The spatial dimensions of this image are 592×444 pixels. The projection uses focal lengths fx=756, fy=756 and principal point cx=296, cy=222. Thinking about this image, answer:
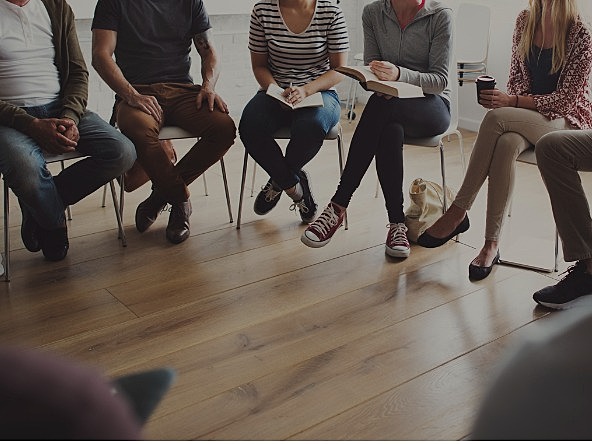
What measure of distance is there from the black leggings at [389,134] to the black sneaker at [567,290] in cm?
71

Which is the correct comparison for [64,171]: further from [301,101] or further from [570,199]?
[570,199]

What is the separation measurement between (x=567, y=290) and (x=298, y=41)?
58.4 inches

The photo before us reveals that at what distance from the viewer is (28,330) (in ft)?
8.06

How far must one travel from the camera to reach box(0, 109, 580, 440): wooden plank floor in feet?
6.56

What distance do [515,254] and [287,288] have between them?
0.95 metres

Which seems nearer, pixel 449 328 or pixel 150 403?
pixel 150 403

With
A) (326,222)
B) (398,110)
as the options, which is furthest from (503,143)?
(326,222)

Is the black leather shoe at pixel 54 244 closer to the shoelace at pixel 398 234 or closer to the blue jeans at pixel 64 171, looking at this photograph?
the blue jeans at pixel 64 171

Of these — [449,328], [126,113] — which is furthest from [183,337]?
[126,113]

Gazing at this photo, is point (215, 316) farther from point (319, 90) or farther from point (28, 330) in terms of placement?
point (319, 90)

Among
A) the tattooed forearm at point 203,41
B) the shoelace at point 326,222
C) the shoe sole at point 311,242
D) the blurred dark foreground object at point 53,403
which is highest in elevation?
the blurred dark foreground object at point 53,403

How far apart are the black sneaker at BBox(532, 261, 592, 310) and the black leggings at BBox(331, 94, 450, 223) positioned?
0.71 meters

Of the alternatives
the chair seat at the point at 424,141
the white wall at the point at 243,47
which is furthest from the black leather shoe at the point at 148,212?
the white wall at the point at 243,47

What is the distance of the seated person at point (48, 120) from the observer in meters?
2.80
